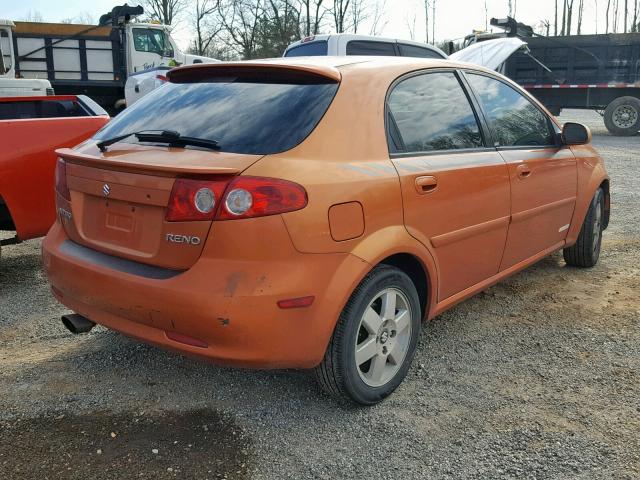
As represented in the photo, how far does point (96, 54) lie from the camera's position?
15836 millimetres

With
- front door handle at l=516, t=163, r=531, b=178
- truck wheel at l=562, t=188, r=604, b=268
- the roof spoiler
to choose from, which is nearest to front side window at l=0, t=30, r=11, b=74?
the roof spoiler

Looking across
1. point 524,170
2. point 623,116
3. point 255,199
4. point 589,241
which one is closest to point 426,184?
point 255,199

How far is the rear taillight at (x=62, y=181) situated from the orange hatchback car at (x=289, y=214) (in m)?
0.01

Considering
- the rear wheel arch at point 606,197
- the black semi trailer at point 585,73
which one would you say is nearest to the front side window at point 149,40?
the black semi trailer at point 585,73

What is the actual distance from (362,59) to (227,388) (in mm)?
1821

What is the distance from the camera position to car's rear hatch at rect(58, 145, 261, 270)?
2367 millimetres

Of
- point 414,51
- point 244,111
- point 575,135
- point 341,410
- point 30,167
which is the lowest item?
point 341,410

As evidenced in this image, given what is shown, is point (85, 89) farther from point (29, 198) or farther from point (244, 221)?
point (244, 221)

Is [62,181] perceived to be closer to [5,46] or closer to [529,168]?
[529,168]

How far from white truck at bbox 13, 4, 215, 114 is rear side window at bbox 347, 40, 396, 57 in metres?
6.08

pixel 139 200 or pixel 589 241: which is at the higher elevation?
pixel 139 200

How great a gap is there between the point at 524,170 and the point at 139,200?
2.37m

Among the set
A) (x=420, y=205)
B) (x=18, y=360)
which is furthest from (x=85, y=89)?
(x=420, y=205)

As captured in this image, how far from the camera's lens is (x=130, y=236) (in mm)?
2553
